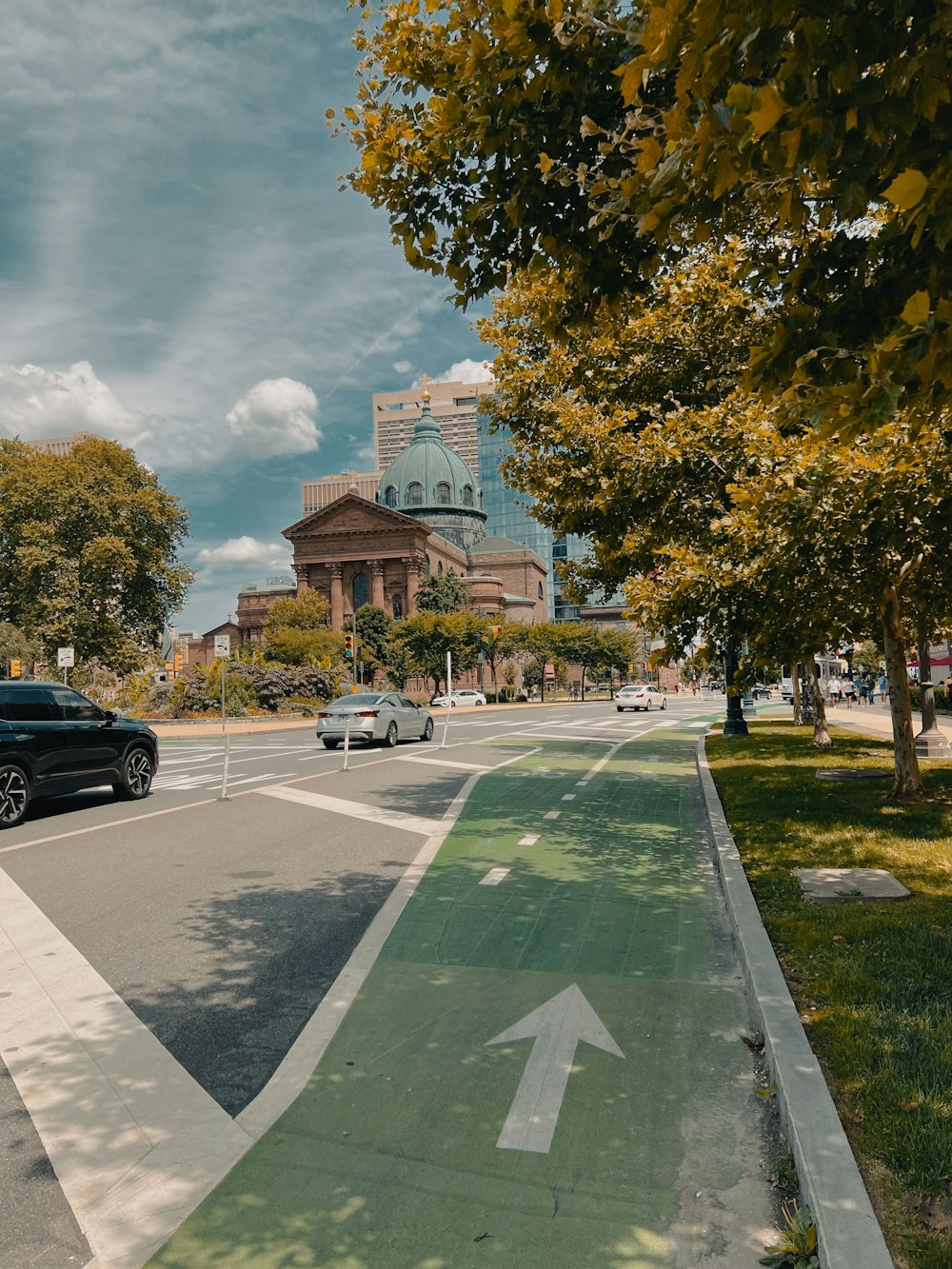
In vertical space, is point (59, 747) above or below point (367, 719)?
above

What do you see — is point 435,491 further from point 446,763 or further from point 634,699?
point 446,763

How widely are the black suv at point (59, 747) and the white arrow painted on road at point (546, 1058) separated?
28.9ft

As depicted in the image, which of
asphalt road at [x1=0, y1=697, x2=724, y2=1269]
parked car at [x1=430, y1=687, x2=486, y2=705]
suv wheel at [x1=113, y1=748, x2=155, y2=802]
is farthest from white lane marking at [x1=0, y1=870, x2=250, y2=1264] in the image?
parked car at [x1=430, y1=687, x2=486, y2=705]

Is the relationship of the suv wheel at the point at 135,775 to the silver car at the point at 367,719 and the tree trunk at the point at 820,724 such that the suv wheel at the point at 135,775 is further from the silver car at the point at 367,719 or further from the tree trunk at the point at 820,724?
the tree trunk at the point at 820,724

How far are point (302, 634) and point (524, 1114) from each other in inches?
2649

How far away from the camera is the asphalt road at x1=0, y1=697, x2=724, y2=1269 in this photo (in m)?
3.88

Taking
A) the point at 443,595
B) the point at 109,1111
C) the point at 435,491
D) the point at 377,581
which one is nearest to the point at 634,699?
the point at 443,595

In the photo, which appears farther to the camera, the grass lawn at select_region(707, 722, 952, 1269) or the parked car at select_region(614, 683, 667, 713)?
the parked car at select_region(614, 683, 667, 713)

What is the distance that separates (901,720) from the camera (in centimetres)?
1135

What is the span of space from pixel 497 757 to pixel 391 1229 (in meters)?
16.8

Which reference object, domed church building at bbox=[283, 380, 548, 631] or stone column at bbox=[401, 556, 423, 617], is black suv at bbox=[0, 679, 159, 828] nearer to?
domed church building at bbox=[283, 380, 548, 631]

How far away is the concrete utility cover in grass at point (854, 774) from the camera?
548 inches

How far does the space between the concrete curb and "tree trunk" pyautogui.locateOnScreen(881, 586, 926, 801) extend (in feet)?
21.8

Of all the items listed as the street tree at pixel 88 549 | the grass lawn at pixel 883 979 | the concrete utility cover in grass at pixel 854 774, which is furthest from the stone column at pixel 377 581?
the grass lawn at pixel 883 979
